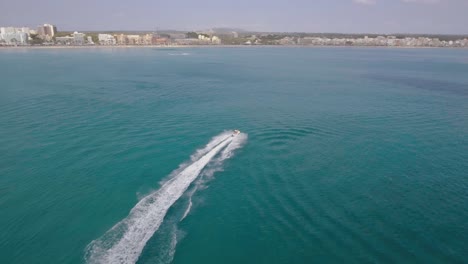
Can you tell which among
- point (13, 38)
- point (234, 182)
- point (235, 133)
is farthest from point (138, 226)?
point (13, 38)

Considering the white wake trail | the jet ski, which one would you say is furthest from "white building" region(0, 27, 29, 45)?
the white wake trail

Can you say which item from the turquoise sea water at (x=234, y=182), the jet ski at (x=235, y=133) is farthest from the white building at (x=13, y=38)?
the jet ski at (x=235, y=133)

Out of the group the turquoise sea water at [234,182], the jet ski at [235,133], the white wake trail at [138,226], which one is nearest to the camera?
the white wake trail at [138,226]

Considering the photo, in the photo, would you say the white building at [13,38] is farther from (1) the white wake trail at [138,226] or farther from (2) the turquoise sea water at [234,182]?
(1) the white wake trail at [138,226]

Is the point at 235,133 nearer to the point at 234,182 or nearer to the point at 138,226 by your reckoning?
the point at 234,182

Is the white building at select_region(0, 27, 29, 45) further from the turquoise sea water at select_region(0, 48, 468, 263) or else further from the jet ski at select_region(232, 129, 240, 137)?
the jet ski at select_region(232, 129, 240, 137)

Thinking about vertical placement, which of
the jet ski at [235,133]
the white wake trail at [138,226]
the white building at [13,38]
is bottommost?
the white wake trail at [138,226]

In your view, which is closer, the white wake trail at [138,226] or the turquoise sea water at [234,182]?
the white wake trail at [138,226]
